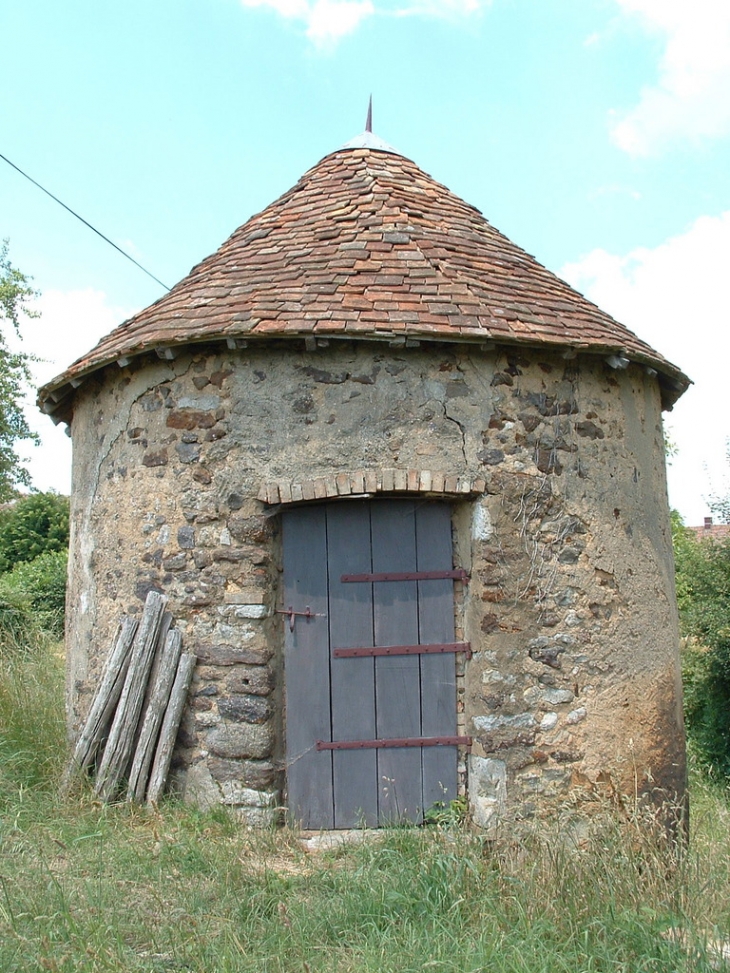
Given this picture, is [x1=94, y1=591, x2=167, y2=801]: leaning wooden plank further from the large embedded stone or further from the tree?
the tree

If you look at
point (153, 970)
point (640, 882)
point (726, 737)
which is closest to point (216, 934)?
point (153, 970)

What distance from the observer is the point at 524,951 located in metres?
3.45

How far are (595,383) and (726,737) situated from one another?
26.9 ft

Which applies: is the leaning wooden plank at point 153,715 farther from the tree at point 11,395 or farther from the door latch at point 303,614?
the tree at point 11,395

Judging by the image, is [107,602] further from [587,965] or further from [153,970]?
[587,965]

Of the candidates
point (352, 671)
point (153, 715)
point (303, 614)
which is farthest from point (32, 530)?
point (352, 671)

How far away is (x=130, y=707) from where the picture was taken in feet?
18.3

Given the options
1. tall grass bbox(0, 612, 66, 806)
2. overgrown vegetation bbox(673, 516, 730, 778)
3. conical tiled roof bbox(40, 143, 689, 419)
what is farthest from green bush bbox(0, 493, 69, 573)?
conical tiled roof bbox(40, 143, 689, 419)

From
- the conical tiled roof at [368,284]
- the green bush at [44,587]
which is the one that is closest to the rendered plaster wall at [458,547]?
the conical tiled roof at [368,284]

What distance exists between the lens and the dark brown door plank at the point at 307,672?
218 inches

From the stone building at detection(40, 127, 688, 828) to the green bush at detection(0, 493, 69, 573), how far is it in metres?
16.3

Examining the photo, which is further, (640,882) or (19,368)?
(19,368)

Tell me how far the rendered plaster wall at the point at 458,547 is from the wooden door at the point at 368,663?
127 mm

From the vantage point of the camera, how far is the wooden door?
5.54 metres
